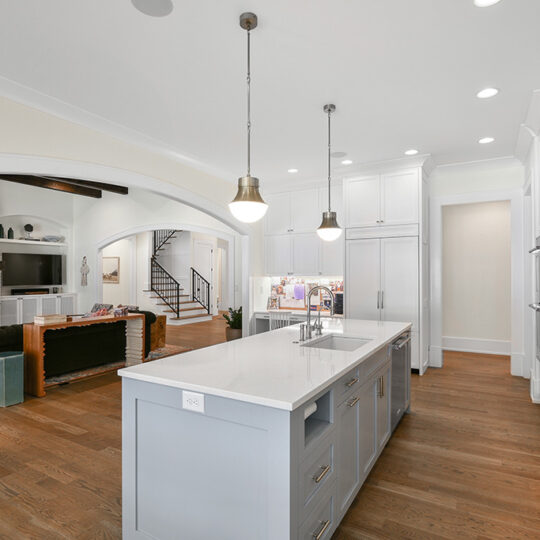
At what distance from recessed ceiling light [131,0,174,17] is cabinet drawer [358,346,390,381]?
240cm

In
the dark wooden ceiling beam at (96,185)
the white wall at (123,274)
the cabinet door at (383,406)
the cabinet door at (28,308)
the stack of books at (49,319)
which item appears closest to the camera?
the cabinet door at (383,406)

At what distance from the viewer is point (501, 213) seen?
254 inches

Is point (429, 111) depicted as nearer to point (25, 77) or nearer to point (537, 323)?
point (537, 323)

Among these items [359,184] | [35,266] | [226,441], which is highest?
[359,184]

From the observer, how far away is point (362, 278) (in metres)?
5.45

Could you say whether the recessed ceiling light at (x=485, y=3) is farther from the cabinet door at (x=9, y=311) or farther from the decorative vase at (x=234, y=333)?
the cabinet door at (x=9, y=311)

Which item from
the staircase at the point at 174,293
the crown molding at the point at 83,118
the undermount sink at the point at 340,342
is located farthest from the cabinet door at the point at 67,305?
the undermount sink at the point at 340,342

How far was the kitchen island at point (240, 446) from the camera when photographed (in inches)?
58.4

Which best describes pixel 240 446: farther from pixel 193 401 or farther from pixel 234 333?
pixel 234 333

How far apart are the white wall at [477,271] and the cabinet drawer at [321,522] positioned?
5740 mm

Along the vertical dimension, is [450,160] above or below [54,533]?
above

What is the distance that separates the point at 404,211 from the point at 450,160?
94 centimetres

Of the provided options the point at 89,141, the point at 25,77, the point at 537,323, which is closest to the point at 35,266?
the point at 89,141

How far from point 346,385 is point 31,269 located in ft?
29.7
